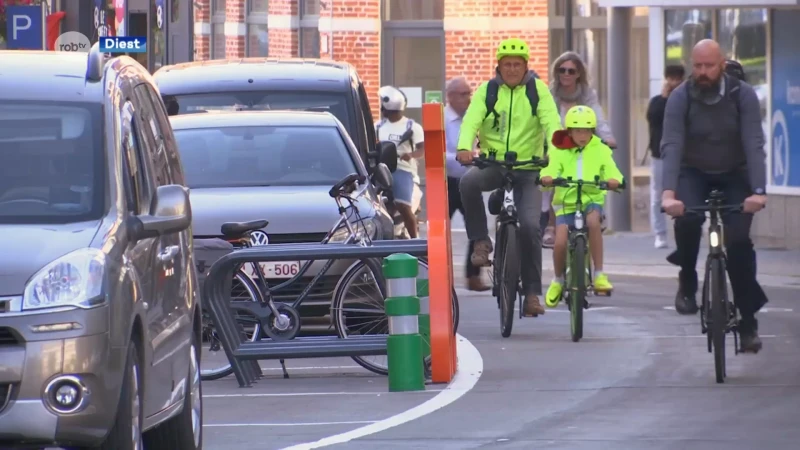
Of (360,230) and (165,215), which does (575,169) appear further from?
(165,215)

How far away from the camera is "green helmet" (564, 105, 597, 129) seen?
1406 cm

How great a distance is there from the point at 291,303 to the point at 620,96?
485 inches

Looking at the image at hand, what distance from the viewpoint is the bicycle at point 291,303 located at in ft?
36.8

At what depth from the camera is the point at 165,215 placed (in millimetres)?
7160

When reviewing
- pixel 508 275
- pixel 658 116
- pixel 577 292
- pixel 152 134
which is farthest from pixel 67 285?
pixel 658 116

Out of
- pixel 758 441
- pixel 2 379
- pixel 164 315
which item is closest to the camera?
pixel 2 379

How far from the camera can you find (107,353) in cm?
641

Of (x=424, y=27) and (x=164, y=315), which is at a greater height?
(x=424, y=27)

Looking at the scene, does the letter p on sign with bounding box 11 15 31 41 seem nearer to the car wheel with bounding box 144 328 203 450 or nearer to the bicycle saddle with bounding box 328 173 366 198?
the bicycle saddle with bounding box 328 173 366 198

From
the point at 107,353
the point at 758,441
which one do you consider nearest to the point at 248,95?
the point at 758,441

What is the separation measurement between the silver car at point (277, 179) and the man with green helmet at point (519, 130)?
0.83 meters

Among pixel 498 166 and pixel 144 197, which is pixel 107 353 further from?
pixel 498 166

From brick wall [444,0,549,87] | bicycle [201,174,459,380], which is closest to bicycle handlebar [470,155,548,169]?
bicycle [201,174,459,380]

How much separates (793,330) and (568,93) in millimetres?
3775
